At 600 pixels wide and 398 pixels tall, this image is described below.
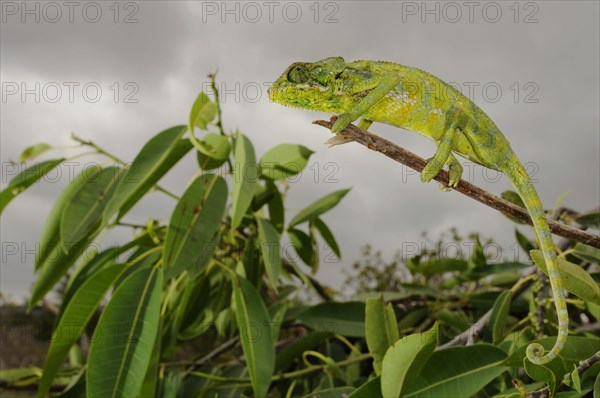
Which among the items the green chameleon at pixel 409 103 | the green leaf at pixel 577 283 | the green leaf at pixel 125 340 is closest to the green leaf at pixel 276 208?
the green leaf at pixel 125 340

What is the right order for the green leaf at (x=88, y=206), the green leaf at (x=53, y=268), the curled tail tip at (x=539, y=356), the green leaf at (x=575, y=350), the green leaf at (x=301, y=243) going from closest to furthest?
the curled tail tip at (x=539, y=356), the green leaf at (x=575, y=350), the green leaf at (x=88, y=206), the green leaf at (x=53, y=268), the green leaf at (x=301, y=243)

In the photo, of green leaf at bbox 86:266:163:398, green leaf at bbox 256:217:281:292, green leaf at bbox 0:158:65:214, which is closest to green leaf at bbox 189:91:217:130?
green leaf at bbox 256:217:281:292

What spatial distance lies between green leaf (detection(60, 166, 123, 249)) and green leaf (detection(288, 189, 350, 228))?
2.29 feet

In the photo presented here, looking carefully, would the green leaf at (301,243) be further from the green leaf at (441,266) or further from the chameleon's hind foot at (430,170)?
the chameleon's hind foot at (430,170)

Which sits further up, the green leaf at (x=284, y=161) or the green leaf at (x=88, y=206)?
the green leaf at (x=284, y=161)

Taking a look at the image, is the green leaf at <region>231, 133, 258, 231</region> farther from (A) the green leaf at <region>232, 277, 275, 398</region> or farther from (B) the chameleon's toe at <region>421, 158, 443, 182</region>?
(B) the chameleon's toe at <region>421, 158, 443, 182</region>

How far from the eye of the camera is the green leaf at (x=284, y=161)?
209 cm

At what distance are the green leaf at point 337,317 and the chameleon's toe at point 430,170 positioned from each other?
0.96 m

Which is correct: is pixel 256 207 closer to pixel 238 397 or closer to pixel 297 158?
pixel 297 158

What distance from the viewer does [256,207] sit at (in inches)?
90.0

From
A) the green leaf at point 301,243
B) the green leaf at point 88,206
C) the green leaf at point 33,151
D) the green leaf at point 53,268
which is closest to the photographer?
the green leaf at point 88,206

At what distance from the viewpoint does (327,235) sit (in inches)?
101

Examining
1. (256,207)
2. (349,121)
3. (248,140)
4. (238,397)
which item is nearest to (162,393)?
(238,397)

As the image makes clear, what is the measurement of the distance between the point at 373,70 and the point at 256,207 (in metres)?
1.13
